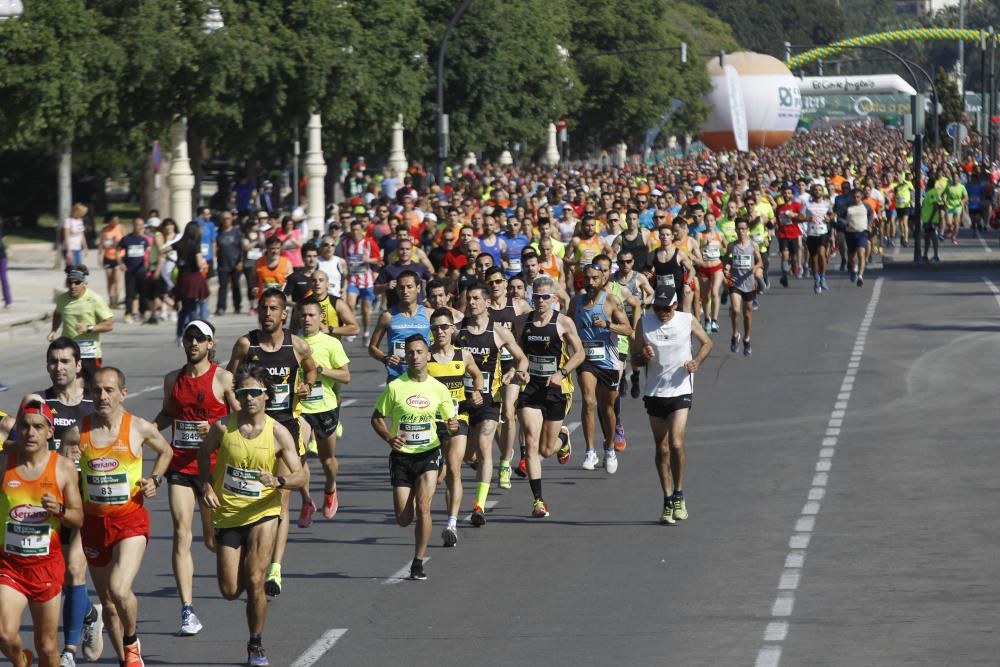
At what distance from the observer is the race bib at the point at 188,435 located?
1125 cm

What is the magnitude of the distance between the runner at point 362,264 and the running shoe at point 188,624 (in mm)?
16307

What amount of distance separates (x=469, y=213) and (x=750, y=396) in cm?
1237

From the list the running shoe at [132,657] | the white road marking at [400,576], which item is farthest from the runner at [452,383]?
the running shoe at [132,657]

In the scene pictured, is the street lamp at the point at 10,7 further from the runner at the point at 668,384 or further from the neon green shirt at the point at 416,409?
the neon green shirt at the point at 416,409

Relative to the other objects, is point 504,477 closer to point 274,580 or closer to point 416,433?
point 416,433

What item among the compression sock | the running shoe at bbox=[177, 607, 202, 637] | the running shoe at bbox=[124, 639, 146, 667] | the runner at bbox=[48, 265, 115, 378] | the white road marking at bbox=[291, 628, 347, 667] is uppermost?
the runner at bbox=[48, 265, 115, 378]

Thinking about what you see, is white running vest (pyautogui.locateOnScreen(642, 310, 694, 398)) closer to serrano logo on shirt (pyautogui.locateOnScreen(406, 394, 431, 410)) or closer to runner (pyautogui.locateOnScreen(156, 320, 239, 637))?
serrano logo on shirt (pyautogui.locateOnScreen(406, 394, 431, 410))

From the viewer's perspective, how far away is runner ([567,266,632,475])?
16594 mm

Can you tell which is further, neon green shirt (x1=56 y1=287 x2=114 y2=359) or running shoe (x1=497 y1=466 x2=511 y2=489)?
neon green shirt (x1=56 y1=287 x2=114 y2=359)

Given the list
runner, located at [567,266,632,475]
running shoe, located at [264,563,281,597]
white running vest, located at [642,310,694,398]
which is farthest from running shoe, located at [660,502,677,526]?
running shoe, located at [264,563,281,597]

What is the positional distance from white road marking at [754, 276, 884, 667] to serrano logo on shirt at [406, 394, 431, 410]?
2.30 meters

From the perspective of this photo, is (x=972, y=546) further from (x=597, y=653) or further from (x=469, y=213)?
(x=469, y=213)

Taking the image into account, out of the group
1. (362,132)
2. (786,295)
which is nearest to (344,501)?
(786,295)

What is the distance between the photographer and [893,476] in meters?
15.8
